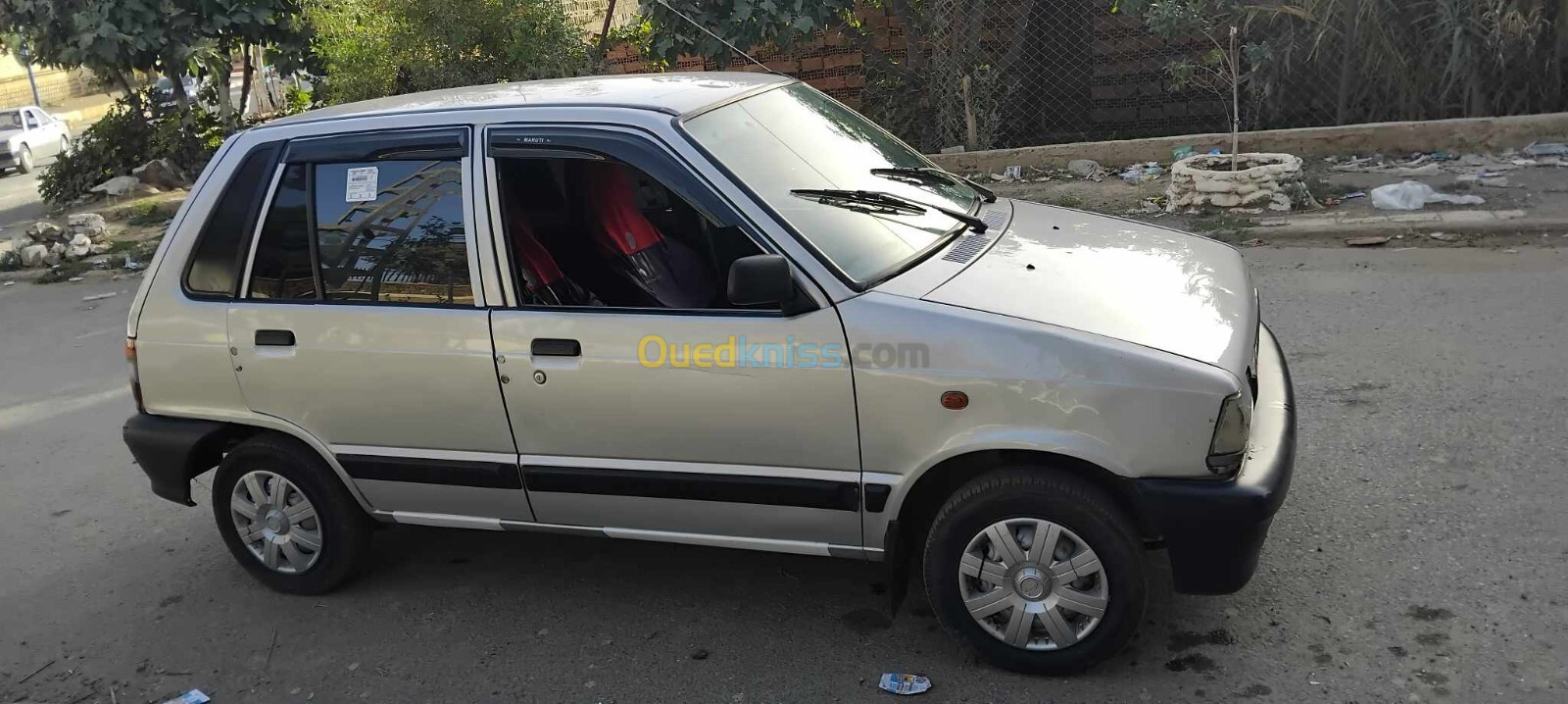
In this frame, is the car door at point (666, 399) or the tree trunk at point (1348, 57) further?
the tree trunk at point (1348, 57)

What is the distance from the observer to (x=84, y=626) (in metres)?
4.50

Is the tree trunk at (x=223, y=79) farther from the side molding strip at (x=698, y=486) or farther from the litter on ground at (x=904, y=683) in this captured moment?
the litter on ground at (x=904, y=683)

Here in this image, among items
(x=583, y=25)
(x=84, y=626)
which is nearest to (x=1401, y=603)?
(x=84, y=626)

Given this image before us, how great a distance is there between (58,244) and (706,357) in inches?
470

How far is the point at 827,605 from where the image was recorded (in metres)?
4.10

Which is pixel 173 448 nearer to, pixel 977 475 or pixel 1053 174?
pixel 977 475

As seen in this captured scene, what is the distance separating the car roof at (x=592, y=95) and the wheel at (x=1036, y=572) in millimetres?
1595

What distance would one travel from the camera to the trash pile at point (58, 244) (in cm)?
1263

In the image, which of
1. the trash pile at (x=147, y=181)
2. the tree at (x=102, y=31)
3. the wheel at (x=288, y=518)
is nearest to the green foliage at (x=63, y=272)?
the tree at (x=102, y=31)

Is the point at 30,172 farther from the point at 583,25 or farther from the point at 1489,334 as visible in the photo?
the point at 1489,334

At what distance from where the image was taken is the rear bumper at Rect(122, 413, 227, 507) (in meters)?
4.41

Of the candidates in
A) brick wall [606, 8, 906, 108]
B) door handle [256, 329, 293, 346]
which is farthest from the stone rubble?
door handle [256, 329, 293, 346]

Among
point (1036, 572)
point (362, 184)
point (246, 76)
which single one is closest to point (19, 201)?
point (246, 76)

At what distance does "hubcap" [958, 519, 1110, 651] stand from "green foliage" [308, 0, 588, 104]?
10.4 m
